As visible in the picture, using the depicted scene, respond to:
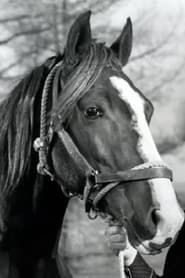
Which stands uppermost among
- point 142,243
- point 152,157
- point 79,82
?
point 79,82

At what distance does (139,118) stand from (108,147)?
0.08m

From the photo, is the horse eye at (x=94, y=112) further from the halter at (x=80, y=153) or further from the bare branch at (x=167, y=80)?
the bare branch at (x=167, y=80)

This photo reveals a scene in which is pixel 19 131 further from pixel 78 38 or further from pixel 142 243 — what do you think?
pixel 142 243

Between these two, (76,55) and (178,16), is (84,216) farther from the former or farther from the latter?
(178,16)

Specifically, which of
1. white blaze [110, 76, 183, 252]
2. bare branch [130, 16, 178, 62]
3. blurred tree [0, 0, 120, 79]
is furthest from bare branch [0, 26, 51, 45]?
white blaze [110, 76, 183, 252]

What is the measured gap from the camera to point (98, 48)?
3.09 ft

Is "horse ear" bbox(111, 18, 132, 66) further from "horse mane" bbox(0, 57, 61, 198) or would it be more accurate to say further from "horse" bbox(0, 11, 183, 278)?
"horse mane" bbox(0, 57, 61, 198)

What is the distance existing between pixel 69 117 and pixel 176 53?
1.91ft

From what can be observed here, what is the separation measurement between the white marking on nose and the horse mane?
16cm

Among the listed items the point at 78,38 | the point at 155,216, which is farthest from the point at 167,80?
the point at 155,216

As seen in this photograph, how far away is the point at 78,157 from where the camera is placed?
903 millimetres

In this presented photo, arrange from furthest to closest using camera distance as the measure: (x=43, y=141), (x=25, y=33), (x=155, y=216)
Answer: (x=25, y=33)
(x=43, y=141)
(x=155, y=216)

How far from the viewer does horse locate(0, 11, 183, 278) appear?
845 mm

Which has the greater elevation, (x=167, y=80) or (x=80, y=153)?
(x=80, y=153)
